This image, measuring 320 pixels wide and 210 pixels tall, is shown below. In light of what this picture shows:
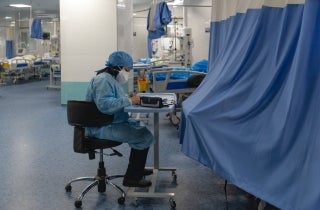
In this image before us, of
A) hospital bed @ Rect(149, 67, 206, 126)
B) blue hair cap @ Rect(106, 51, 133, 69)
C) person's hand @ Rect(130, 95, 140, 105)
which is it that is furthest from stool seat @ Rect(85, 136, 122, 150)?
hospital bed @ Rect(149, 67, 206, 126)

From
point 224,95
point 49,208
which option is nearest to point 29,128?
point 49,208

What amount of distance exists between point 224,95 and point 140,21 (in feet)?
35.3

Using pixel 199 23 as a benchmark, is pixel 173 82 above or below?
below

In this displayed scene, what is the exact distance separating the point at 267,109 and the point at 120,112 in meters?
1.40

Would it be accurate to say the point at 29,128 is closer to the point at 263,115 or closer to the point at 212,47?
the point at 212,47

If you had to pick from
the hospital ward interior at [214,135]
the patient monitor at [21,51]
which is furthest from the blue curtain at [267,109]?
the patient monitor at [21,51]

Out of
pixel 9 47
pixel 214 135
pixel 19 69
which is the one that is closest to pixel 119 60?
pixel 214 135

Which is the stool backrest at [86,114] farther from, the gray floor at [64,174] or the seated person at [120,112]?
the gray floor at [64,174]

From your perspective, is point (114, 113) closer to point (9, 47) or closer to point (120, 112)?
point (120, 112)

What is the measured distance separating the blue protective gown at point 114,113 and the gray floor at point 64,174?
51 centimetres

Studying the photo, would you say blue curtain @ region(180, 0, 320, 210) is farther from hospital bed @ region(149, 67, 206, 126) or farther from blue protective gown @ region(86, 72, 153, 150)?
hospital bed @ region(149, 67, 206, 126)

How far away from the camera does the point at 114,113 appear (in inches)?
118

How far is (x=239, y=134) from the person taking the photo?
216 cm

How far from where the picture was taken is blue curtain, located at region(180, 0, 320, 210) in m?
1.63
